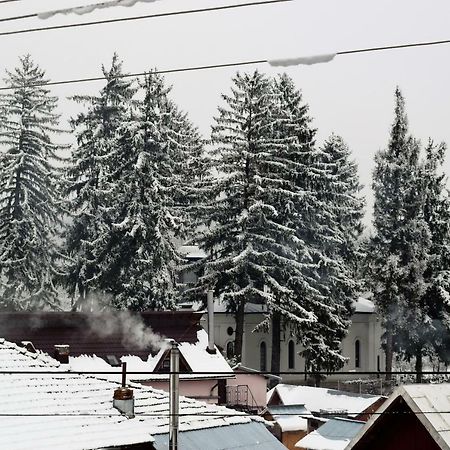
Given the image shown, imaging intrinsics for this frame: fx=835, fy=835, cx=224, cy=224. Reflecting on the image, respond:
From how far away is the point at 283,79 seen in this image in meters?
42.2

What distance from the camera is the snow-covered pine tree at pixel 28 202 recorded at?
35.2 m

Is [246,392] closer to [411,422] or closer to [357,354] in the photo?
[411,422]

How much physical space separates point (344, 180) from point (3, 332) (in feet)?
79.6

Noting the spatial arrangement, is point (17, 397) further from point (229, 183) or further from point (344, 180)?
point (344, 180)

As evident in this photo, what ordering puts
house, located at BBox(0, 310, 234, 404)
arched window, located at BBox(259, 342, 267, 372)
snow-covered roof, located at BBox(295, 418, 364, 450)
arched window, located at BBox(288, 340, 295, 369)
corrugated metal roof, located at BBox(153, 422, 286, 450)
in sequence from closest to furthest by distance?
corrugated metal roof, located at BBox(153, 422, 286, 450) → snow-covered roof, located at BBox(295, 418, 364, 450) → house, located at BBox(0, 310, 234, 404) → arched window, located at BBox(259, 342, 267, 372) → arched window, located at BBox(288, 340, 295, 369)

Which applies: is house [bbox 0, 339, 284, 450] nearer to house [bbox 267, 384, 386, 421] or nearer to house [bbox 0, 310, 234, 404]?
house [bbox 0, 310, 234, 404]

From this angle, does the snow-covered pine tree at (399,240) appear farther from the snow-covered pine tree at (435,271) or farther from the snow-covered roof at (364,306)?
the snow-covered roof at (364,306)

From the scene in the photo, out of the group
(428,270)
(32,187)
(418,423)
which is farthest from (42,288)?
(418,423)

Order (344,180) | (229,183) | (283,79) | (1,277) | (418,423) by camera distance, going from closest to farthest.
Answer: (418,423)
(1,277)
(229,183)
(283,79)
(344,180)

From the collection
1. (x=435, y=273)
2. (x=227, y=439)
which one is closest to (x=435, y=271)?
(x=435, y=273)

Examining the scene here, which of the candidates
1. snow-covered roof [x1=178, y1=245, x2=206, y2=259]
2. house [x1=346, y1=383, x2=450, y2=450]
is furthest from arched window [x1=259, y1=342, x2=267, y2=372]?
house [x1=346, y1=383, x2=450, y2=450]

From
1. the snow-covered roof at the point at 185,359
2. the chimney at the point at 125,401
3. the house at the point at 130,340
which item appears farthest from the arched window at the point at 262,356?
the chimney at the point at 125,401

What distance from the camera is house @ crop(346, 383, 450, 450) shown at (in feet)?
28.9

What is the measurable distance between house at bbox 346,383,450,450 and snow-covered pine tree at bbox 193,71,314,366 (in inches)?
1042
